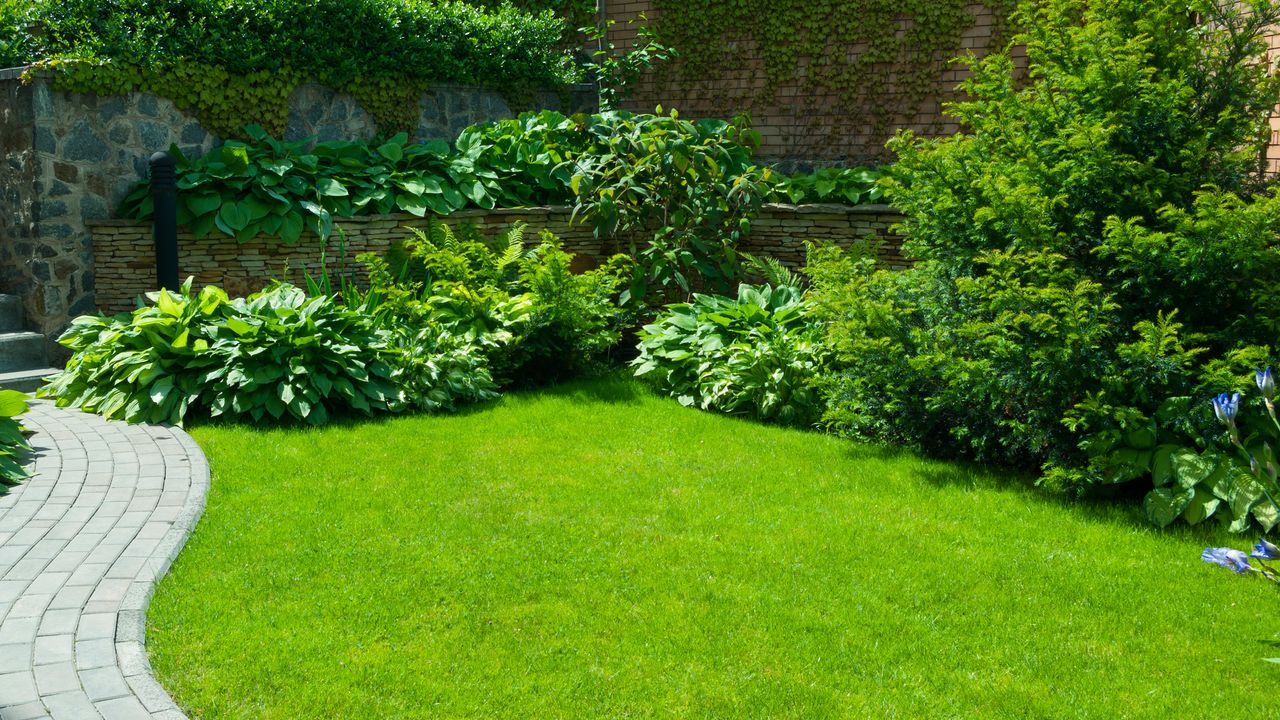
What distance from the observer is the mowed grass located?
319 centimetres

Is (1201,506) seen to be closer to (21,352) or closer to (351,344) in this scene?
(351,344)

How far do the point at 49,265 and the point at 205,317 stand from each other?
5.89 ft

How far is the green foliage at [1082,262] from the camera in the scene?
4758 mm

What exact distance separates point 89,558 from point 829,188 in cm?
588

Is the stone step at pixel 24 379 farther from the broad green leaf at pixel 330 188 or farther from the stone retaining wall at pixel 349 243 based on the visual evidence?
the broad green leaf at pixel 330 188

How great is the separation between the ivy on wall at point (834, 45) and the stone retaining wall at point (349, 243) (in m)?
1.94

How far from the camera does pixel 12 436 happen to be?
215 inches

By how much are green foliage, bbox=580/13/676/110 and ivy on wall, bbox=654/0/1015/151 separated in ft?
0.57

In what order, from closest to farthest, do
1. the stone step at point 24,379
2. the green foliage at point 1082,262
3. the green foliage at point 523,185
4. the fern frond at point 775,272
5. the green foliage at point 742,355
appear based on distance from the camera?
the green foliage at point 1082,262 → the green foliage at point 742,355 → the stone step at point 24,379 → the fern frond at point 775,272 → the green foliage at point 523,185

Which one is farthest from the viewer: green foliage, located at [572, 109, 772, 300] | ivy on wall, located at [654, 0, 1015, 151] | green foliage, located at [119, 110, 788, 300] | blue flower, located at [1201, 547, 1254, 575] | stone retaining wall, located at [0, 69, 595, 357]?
ivy on wall, located at [654, 0, 1015, 151]

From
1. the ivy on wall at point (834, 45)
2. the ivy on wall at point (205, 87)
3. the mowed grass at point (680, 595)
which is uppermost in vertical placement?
the ivy on wall at point (834, 45)

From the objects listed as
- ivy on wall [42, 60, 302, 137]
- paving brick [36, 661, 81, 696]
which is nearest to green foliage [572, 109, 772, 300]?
ivy on wall [42, 60, 302, 137]

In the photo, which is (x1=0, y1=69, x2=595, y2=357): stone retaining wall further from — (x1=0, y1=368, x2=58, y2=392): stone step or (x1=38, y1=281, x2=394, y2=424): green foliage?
(x1=38, y1=281, x2=394, y2=424): green foliage

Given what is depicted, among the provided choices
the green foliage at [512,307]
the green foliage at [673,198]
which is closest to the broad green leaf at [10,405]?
the green foliage at [512,307]
